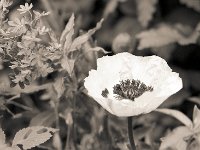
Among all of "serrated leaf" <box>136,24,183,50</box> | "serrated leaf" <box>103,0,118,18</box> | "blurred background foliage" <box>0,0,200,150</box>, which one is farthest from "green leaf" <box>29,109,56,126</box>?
"serrated leaf" <box>103,0,118,18</box>

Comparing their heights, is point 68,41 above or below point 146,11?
above

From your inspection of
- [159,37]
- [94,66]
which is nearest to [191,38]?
[159,37]

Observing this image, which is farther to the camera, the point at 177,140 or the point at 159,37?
the point at 159,37

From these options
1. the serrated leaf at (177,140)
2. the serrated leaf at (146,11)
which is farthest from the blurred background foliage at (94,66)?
the serrated leaf at (177,140)

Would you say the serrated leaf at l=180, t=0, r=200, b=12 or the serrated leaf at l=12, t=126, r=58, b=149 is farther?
the serrated leaf at l=180, t=0, r=200, b=12

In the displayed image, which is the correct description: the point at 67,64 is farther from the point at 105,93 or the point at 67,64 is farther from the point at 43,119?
the point at 43,119

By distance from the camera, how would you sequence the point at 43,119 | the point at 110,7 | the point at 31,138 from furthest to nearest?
the point at 110,7, the point at 43,119, the point at 31,138

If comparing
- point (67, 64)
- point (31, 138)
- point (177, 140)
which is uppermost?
point (67, 64)

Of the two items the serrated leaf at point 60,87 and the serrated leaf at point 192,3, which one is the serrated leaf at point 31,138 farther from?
the serrated leaf at point 192,3

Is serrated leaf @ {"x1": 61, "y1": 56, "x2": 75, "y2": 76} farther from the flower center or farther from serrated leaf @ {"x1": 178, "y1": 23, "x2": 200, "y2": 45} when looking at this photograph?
serrated leaf @ {"x1": 178, "y1": 23, "x2": 200, "y2": 45}
